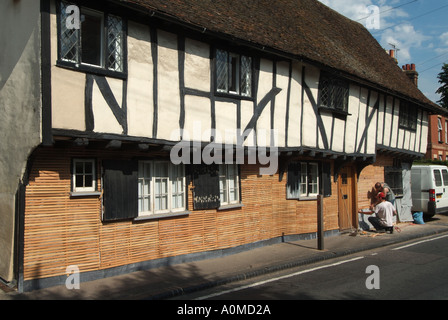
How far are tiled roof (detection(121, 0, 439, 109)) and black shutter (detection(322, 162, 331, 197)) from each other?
3101mm

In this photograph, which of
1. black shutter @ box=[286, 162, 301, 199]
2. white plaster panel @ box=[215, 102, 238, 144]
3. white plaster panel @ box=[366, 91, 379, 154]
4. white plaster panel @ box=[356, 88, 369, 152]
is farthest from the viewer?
white plaster panel @ box=[366, 91, 379, 154]

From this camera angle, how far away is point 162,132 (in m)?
8.34

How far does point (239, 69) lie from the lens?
10.2m

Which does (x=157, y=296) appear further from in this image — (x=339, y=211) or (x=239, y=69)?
(x=339, y=211)

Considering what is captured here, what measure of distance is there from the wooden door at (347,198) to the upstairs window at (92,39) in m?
9.38

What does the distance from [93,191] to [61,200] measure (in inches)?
25.1

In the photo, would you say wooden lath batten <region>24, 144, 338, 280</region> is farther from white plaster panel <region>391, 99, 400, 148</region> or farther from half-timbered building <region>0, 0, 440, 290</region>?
white plaster panel <region>391, 99, 400, 148</region>

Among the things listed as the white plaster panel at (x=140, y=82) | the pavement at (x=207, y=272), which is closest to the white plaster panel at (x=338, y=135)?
the pavement at (x=207, y=272)

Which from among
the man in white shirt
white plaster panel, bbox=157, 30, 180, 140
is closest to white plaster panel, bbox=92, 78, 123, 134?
white plaster panel, bbox=157, 30, 180, 140

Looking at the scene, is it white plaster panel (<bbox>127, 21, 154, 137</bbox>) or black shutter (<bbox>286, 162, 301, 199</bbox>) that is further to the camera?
black shutter (<bbox>286, 162, 301, 199</bbox>)

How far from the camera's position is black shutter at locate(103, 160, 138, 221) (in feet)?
25.8

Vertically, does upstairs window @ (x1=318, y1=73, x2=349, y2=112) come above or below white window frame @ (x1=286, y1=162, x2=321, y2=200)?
above

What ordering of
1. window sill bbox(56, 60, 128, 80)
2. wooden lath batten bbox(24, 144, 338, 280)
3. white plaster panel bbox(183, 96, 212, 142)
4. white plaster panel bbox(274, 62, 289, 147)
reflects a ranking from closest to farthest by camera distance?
window sill bbox(56, 60, 128, 80), wooden lath batten bbox(24, 144, 338, 280), white plaster panel bbox(183, 96, 212, 142), white plaster panel bbox(274, 62, 289, 147)

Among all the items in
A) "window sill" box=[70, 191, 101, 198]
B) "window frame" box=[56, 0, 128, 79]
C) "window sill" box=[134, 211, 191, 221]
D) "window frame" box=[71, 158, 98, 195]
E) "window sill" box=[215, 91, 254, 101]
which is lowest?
"window sill" box=[134, 211, 191, 221]
